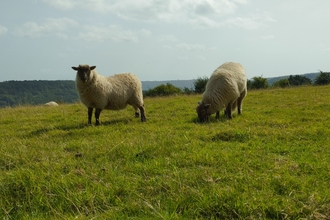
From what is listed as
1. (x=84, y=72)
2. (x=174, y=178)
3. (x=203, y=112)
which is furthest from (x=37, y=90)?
(x=174, y=178)

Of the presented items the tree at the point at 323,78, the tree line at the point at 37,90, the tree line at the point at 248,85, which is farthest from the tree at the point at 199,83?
the tree line at the point at 37,90

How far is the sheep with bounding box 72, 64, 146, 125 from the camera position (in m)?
10.2

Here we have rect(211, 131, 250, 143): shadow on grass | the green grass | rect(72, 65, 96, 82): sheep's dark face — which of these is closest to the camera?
the green grass

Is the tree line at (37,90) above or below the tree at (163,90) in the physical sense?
above

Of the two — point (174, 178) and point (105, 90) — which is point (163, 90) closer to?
point (105, 90)

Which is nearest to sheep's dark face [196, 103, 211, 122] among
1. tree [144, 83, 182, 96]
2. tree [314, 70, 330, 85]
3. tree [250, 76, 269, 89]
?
tree [144, 83, 182, 96]

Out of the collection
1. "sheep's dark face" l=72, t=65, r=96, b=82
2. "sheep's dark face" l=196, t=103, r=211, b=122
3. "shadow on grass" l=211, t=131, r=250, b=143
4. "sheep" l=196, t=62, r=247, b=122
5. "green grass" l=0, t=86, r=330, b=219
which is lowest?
"green grass" l=0, t=86, r=330, b=219

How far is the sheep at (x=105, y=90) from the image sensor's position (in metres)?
10.2

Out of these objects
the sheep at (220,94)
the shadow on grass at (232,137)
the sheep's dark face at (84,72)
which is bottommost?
the shadow on grass at (232,137)

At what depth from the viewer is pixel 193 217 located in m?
3.25

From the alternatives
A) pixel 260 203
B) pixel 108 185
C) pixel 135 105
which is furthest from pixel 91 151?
pixel 135 105

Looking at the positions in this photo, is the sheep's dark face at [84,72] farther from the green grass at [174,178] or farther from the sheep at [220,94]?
the sheep at [220,94]

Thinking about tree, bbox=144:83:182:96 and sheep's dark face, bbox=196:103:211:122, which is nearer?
sheep's dark face, bbox=196:103:211:122

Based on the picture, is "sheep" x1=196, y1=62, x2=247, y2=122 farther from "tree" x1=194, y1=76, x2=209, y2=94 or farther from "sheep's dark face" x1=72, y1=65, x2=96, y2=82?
"tree" x1=194, y1=76, x2=209, y2=94
